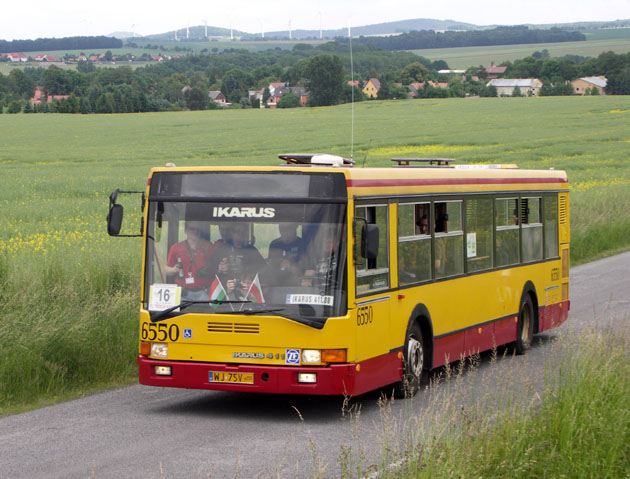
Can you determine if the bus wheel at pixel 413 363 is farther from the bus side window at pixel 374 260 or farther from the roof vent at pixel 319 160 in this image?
the roof vent at pixel 319 160

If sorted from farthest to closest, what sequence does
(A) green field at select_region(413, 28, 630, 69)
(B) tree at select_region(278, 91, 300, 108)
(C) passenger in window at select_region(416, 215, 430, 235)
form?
1. (A) green field at select_region(413, 28, 630, 69)
2. (B) tree at select_region(278, 91, 300, 108)
3. (C) passenger in window at select_region(416, 215, 430, 235)

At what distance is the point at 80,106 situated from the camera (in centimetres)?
11388

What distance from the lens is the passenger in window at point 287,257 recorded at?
904 centimetres

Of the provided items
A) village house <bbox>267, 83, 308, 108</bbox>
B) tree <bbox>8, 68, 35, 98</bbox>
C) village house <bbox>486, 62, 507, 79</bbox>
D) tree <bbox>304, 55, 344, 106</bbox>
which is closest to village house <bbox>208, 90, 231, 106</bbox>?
village house <bbox>267, 83, 308, 108</bbox>

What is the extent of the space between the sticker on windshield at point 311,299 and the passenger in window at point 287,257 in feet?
0.41

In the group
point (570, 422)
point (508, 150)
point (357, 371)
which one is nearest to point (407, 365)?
point (357, 371)

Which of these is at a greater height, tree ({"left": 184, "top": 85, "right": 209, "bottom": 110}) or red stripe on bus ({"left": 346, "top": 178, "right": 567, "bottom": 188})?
tree ({"left": 184, "top": 85, "right": 209, "bottom": 110})

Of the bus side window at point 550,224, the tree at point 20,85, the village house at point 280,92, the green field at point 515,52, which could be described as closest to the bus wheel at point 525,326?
the bus side window at point 550,224

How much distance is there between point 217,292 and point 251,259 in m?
0.40

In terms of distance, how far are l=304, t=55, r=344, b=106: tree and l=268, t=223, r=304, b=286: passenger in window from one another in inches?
3658

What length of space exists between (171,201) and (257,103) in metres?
115

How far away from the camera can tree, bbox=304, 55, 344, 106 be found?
336 feet

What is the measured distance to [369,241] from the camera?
883cm

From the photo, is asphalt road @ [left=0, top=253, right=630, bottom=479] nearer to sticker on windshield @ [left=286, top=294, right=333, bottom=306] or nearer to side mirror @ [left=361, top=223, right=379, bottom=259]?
sticker on windshield @ [left=286, top=294, right=333, bottom=306]
